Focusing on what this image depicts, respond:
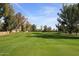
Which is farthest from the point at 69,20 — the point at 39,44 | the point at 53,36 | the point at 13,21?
the point at 13,21

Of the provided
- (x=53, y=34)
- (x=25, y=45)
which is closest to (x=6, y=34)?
(x=25, y=45)

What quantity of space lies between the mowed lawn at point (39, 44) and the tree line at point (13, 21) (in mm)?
200

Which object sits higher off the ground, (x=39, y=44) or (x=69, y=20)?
(x=69, y=20)

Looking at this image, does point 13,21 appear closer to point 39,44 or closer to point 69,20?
point 39,44

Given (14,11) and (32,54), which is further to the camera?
(14,11)

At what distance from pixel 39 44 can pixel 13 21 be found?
1292 millimetres

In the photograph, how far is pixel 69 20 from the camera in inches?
456

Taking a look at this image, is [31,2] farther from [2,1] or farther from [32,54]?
[32,54]

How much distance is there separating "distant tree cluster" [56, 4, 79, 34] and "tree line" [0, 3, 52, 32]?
1.76 ft

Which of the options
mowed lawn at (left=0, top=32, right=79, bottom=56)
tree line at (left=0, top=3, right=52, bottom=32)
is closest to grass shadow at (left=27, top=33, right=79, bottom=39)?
mowed lawn at (left=0, top=32, right=79, bottom=56)

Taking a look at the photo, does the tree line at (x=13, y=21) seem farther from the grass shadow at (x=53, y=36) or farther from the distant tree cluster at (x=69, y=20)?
the distant tree cluster at (x=69, y=20)

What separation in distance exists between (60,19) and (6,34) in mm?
1961

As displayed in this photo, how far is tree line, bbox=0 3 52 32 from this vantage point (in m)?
11.2

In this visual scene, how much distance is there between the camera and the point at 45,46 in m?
11.0
